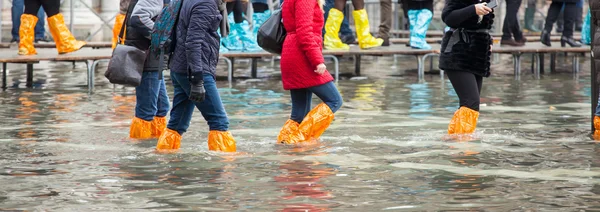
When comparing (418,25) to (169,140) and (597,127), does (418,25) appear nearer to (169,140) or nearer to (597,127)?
(597,127)

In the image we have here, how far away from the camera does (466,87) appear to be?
435 inches

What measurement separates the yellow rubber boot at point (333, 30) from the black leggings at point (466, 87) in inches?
343

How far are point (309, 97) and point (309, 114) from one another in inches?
8.1

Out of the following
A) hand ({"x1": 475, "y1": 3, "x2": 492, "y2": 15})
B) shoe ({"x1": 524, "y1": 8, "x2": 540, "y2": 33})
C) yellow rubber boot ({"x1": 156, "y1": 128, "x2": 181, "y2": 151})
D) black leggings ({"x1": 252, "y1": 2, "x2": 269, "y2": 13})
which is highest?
hand ({"x1": 475, "y1": 3, "x2": 492, "y2": 15})

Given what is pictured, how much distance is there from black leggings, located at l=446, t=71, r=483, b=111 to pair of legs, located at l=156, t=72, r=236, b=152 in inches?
79.6

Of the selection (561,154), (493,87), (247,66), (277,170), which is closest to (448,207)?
(277,170)

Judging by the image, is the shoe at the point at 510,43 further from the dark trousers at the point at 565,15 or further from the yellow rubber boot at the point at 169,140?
the yellow rubber boot at the point at 169,140

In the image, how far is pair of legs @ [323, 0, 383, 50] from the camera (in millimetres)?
19750

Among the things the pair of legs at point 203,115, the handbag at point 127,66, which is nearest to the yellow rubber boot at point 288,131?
the pair of legs at point 203,115

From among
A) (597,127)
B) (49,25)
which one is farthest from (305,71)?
(49,25)

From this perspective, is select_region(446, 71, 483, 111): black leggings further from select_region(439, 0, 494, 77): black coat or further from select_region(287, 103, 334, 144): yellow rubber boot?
select_region(287, 103, 334, 144): yellow rubber boot

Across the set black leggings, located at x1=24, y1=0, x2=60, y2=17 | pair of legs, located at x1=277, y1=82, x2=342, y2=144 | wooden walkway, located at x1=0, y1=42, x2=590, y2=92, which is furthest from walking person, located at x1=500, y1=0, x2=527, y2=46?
pair of legs, located at x1=277, y1=82, x2=342, y2=144

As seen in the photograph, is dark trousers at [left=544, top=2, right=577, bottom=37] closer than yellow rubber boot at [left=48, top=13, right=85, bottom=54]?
No

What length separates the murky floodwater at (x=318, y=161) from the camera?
8.05 meters
